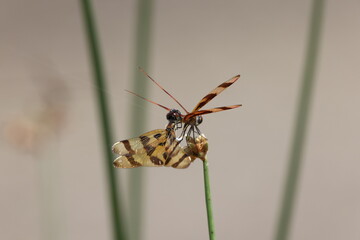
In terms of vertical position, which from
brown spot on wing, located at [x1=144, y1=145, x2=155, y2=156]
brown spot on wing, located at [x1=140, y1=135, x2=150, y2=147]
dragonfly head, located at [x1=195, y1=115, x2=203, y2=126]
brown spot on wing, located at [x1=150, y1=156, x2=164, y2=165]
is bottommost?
brown spot on wing, located at [x1=150, y1=156, x2=164, y2=165]

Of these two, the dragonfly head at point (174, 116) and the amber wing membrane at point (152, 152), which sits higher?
the dragonfly head at point (174, 116)

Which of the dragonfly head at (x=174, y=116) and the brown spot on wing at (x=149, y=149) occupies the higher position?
the dragonfly head at (x=174, y=116)

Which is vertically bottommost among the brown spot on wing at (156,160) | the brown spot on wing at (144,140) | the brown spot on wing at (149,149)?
the brown spot on wing at (156,160)

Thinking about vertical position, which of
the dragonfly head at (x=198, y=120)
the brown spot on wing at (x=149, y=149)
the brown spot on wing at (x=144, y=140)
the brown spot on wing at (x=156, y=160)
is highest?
the dragonfly head at (x=198, y=120)

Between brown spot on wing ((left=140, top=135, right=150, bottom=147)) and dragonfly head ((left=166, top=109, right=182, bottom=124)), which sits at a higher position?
dragonfly head ((left=166, top=109, right=182, bottom=124))
